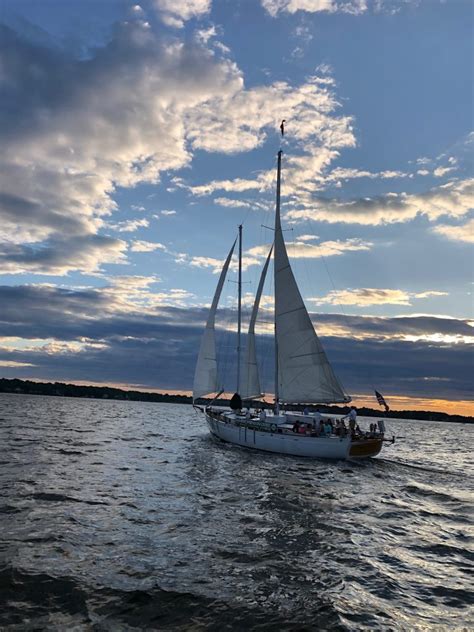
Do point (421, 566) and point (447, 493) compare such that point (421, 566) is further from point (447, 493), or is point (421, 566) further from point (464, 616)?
point (447, 493)

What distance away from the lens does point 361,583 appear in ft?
31.9

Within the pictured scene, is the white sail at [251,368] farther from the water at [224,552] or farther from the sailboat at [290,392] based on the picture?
the water at [224,552]

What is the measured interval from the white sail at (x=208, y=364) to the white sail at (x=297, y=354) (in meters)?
10.0

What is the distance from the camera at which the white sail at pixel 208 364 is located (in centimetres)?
4241

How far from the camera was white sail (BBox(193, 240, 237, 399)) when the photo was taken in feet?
139

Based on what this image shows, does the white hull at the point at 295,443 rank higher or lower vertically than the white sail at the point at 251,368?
lower

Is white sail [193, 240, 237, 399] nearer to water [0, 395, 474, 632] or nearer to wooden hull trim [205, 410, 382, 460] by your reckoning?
wooden hull trim [205, 410, 382, 460]

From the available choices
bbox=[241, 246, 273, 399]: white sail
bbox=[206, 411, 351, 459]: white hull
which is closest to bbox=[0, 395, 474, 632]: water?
bbox=[206, 411, 351, 459]: white hull

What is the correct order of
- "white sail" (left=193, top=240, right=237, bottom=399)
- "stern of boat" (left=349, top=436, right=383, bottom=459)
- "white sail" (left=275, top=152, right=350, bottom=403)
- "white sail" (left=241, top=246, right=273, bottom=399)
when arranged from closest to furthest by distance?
"stern of boat" (left=349, top=436, right=383, bottom=459), "white sail" (left=275, top=152, right=350, bottom=403), "white sail" (left=241, top=246, right=273, bottom=399), "white sail" (left=193, top=240, right=237, bottom=399)

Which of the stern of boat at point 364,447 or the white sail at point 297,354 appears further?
the white sail at point 297,354

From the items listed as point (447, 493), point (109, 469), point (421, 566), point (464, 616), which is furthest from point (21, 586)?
point (447, 493)

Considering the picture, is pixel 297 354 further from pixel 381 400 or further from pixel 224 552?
pixel 224 552

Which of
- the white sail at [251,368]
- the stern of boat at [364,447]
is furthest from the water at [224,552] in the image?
the white sail at [251,368]

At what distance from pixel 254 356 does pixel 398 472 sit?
14.7 metres
